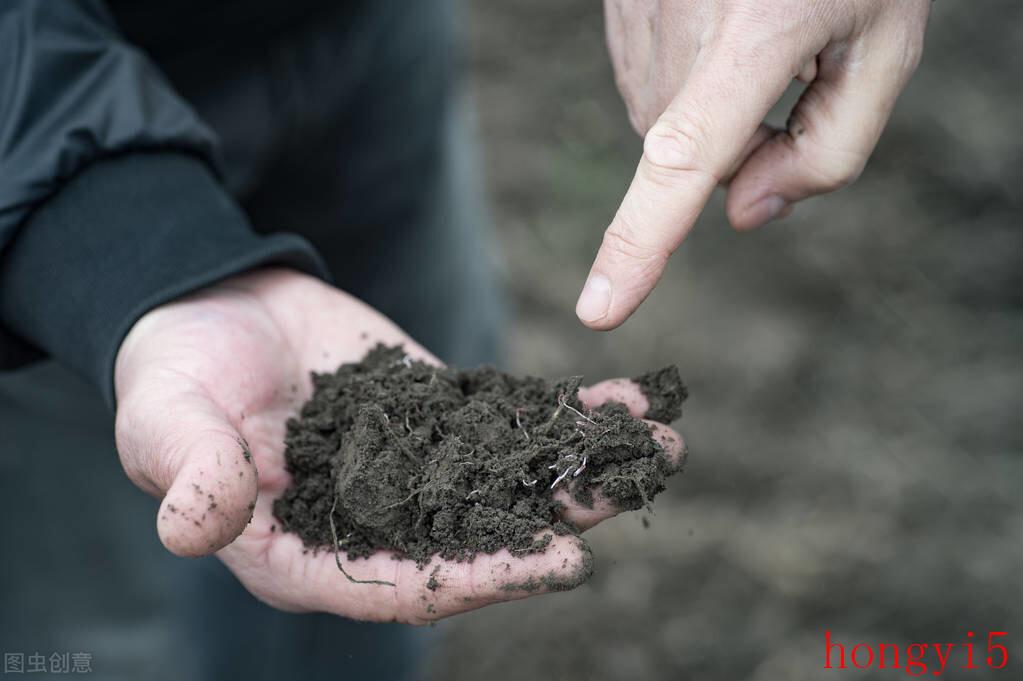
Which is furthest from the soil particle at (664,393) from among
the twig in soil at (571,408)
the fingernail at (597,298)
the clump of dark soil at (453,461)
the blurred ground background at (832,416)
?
the blurred ground background at (832,416)

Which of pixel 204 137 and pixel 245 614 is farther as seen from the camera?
pixel 245 614

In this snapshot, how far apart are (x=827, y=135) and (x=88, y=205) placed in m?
1.50

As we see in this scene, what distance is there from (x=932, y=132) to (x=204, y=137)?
9.94 feet

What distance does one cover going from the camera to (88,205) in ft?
5.95

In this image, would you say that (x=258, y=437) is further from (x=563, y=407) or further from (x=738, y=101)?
(x=738, y=101)

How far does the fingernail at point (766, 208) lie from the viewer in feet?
6.11

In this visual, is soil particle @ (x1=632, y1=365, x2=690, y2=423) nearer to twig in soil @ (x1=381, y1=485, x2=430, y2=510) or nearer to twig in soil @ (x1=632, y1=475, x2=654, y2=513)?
twig in soil @ (x1=632, y1=475, x2=654, y2=513)

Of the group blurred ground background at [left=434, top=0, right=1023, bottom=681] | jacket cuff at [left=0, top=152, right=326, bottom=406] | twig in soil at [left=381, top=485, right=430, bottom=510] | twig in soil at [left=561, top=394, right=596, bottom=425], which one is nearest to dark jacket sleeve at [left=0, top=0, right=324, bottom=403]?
jacket cuff at [left=0, top=152, right=326, bottom=406]

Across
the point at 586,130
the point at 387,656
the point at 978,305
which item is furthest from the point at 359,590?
the point at 586,130

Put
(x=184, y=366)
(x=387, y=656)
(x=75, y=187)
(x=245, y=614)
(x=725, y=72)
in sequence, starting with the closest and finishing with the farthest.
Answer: (x=725, y=72)
(x=184, y=366)
(x=75, y=187)
(x=245, y=614)
(x=387, y=656)

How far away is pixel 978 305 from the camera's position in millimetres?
3543

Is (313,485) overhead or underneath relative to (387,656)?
overhead

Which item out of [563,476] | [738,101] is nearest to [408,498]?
[563,476]

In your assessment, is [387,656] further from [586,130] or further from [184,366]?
[586,130]
